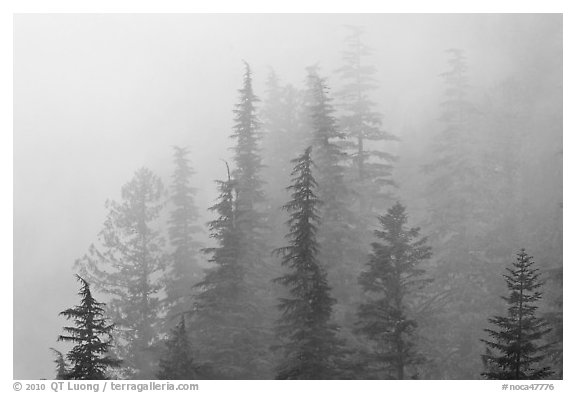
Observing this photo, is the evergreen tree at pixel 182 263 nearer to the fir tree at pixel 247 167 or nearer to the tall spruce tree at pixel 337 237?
the fir tree at pixel 247 167

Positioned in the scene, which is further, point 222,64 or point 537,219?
point 222,64

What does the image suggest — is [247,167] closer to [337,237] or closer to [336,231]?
[336,231]

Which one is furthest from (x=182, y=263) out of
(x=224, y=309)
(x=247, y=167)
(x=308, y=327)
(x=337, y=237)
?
(x=308, y=327)

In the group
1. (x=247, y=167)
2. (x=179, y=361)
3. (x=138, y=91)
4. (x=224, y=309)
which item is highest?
(x=138, y=91)

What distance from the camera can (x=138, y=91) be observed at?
5912 cm

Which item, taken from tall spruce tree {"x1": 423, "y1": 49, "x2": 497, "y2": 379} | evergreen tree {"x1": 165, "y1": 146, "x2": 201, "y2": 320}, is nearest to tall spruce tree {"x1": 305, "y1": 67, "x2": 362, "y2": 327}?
tall spruce tree {"x1": 423, "y1": 49, "x2": 497, "y2": 379}

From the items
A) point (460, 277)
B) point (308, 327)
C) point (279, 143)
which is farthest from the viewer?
point (279, 143)

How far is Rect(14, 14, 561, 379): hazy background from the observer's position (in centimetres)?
4616

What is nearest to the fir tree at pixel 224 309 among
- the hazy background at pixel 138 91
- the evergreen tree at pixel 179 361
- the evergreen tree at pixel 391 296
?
the evergreen tree at pixel 179 361

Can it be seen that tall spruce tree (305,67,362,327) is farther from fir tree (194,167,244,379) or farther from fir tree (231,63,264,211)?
fir tree (194,167,244,379)

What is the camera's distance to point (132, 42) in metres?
64.0

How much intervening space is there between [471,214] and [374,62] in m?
32.7
